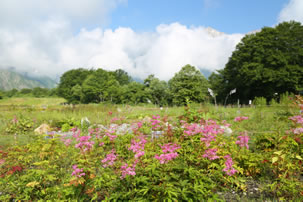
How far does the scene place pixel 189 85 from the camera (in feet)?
112

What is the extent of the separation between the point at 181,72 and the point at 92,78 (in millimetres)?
20437

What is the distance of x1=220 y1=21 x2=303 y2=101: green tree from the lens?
23.8m

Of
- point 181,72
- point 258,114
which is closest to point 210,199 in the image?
point 258,114

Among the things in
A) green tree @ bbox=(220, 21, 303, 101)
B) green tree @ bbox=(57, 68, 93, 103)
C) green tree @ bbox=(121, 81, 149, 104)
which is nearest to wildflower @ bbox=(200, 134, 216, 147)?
green tree @ bbox=(220, 21, 303, 101)

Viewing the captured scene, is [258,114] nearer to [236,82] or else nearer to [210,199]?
[210,199]

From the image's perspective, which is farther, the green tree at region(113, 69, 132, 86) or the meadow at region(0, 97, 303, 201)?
the green tree at region(113, 69, 132, 86)

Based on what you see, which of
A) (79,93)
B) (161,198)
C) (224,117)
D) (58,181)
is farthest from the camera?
(79,93)

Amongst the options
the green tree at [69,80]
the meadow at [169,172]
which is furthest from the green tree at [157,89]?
the meadow at [169,172]

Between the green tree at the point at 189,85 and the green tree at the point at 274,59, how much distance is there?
7503mm

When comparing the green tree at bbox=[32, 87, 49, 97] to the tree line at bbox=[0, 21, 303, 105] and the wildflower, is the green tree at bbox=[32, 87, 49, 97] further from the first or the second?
the wildflower

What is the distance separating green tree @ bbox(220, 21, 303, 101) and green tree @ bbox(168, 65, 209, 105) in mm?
7503

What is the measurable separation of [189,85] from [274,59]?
1378 centimetres

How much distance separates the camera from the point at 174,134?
421cm

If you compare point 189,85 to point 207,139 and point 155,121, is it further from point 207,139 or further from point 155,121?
point 207,139
